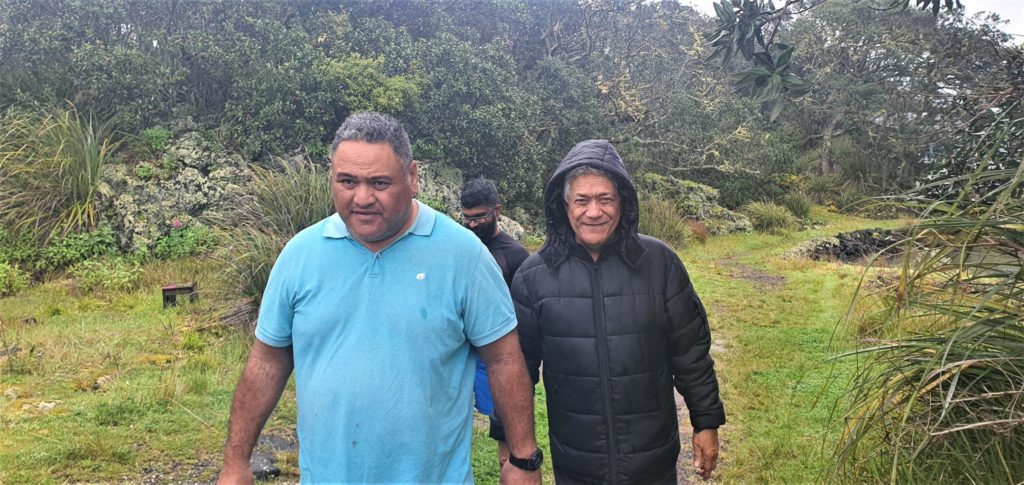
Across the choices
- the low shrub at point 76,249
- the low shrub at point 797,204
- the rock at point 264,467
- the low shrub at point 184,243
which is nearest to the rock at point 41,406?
the rock at point 264,467

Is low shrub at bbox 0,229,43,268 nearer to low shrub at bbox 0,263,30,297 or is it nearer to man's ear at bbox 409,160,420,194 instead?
low shrub at bbox 0,263,30,297

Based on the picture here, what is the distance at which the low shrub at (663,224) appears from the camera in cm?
1470

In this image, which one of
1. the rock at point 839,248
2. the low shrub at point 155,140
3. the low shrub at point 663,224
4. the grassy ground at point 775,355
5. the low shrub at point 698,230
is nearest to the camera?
the grassy ground at point 775,355


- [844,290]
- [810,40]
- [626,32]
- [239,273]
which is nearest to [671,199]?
[626,32]

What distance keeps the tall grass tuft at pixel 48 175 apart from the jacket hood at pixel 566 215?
9.70 metres

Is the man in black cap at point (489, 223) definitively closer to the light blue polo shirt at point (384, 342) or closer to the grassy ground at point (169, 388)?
the grassy ground at point (169, 388)

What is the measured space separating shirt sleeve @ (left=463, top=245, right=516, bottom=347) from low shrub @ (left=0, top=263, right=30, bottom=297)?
29.8ft

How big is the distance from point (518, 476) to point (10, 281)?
365 inches

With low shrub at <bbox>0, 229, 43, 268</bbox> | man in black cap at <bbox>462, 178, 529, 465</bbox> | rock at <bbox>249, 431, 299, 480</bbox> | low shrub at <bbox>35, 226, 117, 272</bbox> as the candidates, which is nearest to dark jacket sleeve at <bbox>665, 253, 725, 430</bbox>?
man in black cap at <bbox>462, 178, 529, 465</bbox>

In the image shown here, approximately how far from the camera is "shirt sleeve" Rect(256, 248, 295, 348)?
76.6 inches

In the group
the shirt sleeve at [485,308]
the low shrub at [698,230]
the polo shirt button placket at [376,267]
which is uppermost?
the polo shirt button placket at [376,267]

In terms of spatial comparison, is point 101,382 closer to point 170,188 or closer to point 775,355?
point 775,355

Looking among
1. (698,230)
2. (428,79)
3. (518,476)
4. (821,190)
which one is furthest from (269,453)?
(821,190)

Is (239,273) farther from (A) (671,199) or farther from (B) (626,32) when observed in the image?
(B) (626,32)
